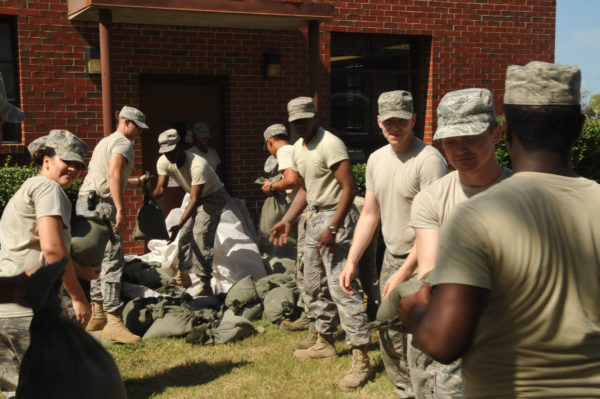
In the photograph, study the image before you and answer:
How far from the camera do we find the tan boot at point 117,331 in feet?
20.7

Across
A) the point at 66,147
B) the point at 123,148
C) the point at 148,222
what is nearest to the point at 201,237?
the point at 148,222

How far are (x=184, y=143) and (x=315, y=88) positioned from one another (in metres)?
2.11

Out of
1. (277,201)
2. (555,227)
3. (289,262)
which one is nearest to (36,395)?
(555,227)

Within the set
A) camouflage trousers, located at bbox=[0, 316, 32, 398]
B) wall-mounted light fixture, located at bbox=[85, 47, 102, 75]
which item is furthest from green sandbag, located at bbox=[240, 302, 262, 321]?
wall-mounted light fixture, located at bbox=[85, 47, 102, 75]

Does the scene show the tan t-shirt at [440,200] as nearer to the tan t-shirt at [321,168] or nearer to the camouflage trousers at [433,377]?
the camouflage trousers at [433,377]

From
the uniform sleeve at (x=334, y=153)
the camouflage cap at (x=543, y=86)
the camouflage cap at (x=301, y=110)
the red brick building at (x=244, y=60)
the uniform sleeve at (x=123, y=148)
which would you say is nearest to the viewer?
the camouflage cap at (x=543, y=86)

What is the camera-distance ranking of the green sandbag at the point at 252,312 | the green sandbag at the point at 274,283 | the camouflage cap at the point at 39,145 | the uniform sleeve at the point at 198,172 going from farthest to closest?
the uniform sleeve at the point at 198,172 < the green sandbag at the point at 274,283 < the green sandbag at the point at 252,312 < the camouflage cap at the point at 39,145

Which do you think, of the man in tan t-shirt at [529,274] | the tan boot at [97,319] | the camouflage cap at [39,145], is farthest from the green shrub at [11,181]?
the man in tan t-shirt at [529,274]

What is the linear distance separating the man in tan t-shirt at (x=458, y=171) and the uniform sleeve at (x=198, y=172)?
16.4 ft

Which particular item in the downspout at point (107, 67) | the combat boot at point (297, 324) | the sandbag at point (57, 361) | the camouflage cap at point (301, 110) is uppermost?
the downspout at point (107, 67)

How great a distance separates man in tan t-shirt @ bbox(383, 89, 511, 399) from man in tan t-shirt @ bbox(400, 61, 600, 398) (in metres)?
1.20

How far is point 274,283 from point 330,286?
7.13 feet

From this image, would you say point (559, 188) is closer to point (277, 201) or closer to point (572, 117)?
point (572, 117)

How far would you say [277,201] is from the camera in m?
7.96
